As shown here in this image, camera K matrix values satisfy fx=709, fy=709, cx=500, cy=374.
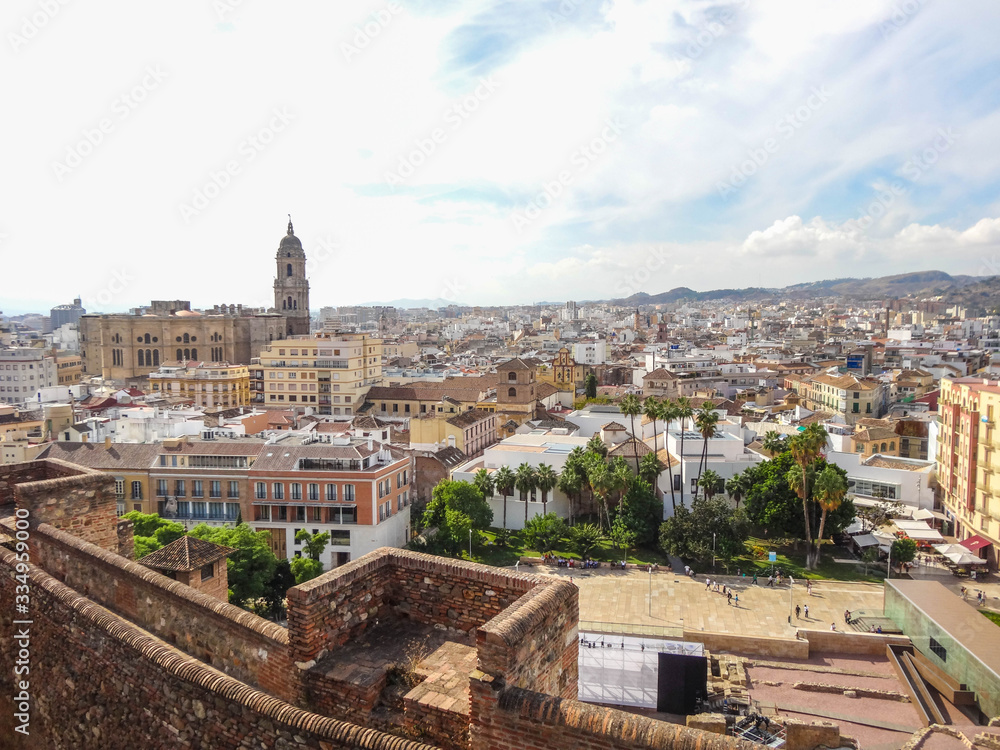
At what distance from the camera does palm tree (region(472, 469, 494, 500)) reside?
41562mm

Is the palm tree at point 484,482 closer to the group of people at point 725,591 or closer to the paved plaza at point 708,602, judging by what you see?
the paved plaza at point 708,602

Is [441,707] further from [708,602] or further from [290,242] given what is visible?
[290,242]

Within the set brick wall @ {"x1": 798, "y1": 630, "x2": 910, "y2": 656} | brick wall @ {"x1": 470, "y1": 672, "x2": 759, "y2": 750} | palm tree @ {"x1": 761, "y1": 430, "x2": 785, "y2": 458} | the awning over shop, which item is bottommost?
brick wall @ {"x1": 798, "y1": 630, "x2": 910, "y2": 656}

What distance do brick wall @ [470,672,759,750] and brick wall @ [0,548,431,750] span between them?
54 centimetres

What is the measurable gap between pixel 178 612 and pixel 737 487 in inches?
1406

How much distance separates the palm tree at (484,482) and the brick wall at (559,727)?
36236 mm

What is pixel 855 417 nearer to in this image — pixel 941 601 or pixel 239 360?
pixel 941 601

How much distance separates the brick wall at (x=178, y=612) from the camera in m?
6.77

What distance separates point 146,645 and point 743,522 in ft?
110

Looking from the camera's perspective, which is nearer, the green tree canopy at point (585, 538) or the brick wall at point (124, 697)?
the brick wall at point (124, 697)

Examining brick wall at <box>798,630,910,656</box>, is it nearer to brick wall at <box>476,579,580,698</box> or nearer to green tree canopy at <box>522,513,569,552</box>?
green tree canopy at <box>522,513,569,552</box>

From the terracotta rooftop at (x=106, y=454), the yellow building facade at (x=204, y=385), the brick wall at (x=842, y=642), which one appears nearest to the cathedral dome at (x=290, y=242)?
the yellow building facade at (x=204, y=385)

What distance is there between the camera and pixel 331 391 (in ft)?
223

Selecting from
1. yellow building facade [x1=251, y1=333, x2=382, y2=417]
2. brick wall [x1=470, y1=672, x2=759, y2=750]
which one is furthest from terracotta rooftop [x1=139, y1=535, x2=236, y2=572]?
yellow building facade [x1=251, y1=333, x2=382, y2=417]
